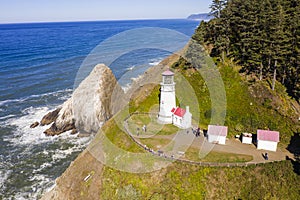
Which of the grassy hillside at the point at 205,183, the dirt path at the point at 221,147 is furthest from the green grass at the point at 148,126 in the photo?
the grassy hillside at the point at 205,183

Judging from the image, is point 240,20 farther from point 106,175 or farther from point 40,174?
point 40,174

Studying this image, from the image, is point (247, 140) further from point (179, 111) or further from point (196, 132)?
point (179, 111)

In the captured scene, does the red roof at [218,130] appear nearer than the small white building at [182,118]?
Yes

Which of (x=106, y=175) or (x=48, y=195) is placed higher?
(x=106, y=175)

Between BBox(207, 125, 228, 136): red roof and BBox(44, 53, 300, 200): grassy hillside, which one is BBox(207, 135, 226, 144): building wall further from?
BBox(44, 53, 300, 200): grassy hillside

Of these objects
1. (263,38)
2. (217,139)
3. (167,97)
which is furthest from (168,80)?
(263,38)

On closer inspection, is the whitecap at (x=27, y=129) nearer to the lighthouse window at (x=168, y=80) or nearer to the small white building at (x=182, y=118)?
the small white building at (x=182, y=118)

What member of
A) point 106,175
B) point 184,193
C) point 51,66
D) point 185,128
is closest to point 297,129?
point 185,128

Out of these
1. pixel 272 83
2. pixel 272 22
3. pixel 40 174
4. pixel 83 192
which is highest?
pixel 272 22
